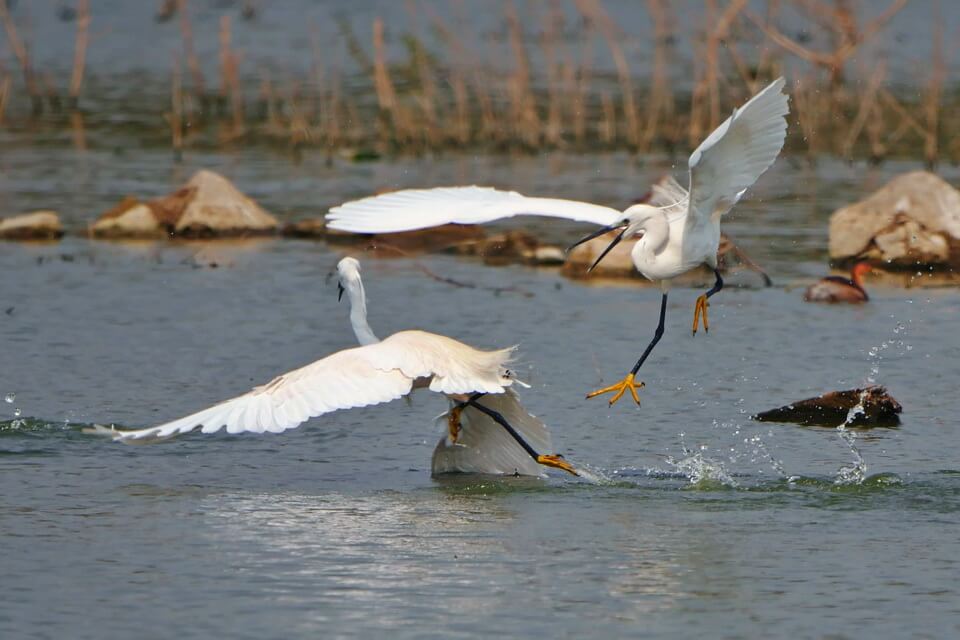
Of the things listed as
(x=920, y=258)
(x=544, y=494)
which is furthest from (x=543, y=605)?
(x=920, y=258)

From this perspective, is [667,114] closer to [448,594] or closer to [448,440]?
[448,440]

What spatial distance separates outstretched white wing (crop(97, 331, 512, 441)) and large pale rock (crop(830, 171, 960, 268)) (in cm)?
727

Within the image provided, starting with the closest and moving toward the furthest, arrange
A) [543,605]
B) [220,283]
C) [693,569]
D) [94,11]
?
[543,605] < [693,569] < [220,283] < [94,11]

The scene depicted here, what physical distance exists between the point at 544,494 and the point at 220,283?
6.42 metres

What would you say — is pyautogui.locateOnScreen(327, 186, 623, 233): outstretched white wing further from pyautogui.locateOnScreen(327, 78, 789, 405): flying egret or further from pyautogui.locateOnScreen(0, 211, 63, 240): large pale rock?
pyautogui.locateOnScreen(0, 211, 63, 240): large pale rock

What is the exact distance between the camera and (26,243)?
656 inches

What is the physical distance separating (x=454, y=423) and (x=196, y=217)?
8.30 m

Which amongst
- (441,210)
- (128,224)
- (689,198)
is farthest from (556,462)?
(128,224)

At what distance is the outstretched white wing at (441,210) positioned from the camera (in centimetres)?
901

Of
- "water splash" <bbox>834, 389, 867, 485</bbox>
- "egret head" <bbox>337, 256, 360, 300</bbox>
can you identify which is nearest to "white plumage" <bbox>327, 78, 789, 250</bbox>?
"egret head" <bbox>337, 256, 360, 300</bbox>

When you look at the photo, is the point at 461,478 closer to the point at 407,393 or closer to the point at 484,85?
the point at 407,393

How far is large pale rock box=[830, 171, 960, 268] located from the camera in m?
15.5

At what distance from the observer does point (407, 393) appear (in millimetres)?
8578

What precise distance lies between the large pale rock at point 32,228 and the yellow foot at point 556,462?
8.83 metres
